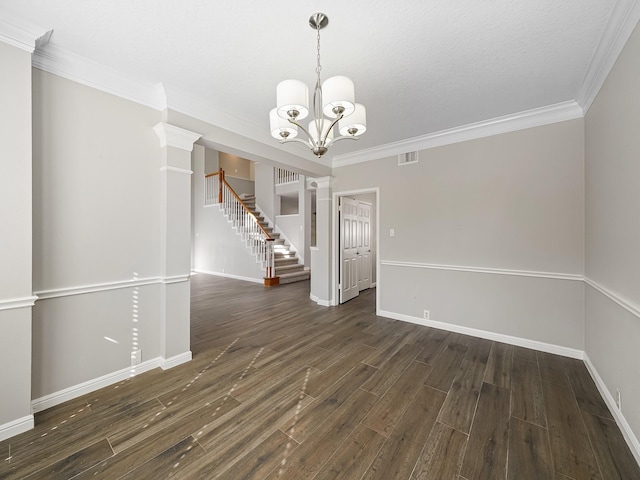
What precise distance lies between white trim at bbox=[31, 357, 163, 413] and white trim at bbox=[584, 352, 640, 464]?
377 centimetres

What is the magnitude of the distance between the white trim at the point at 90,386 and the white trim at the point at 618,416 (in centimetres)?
377

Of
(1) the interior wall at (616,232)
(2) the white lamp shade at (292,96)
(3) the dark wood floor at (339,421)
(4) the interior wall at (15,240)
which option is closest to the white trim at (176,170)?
(4) the interior wall at (15,240)

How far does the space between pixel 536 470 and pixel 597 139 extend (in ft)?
9.23

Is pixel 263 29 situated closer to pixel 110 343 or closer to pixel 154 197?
pixel 154 197

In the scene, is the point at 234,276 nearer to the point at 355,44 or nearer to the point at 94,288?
the point at 94,288

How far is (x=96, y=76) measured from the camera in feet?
7.43

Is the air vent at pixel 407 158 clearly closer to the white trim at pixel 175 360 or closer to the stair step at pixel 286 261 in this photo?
the white trim at pixel 175 360

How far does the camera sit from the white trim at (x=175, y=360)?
2.62 m

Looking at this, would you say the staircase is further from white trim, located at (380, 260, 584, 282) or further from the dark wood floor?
the dark wood floor

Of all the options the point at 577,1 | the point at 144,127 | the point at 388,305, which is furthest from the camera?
the point at 388,305

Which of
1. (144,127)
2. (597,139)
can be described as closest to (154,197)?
(144,127)

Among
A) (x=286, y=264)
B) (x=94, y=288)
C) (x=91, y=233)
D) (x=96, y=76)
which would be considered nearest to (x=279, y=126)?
(x=96, y=76)

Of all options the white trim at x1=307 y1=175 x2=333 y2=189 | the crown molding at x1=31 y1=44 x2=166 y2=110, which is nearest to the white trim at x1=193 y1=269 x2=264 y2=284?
the white trim at x1=307 y1=175 x2=333 y2=189

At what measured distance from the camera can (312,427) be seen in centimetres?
184
